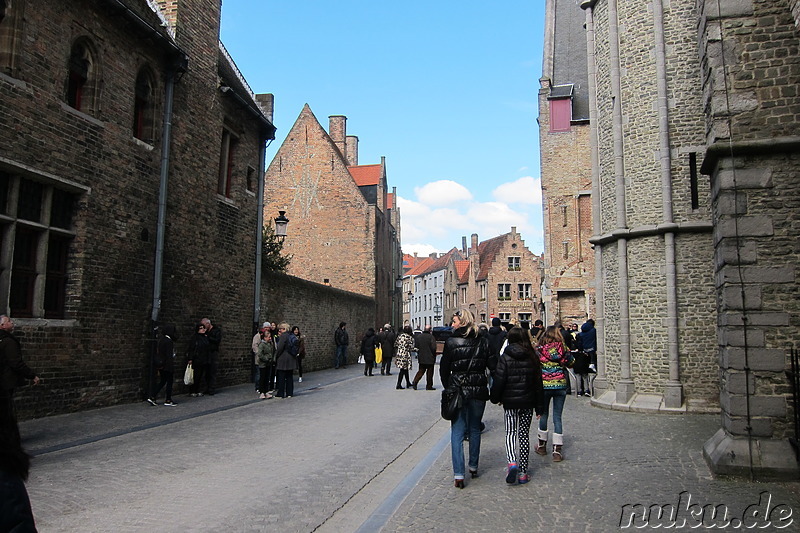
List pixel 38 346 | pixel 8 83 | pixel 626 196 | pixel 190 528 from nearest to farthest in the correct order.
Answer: pixel 190 528 → pixel 8 83 → pixel 38 346 → pixel 626 196

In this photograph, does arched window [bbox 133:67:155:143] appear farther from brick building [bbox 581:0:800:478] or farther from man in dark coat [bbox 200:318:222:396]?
brick building [bbox 581:0:800:478]

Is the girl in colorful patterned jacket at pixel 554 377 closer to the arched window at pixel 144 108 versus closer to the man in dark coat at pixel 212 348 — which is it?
the man in dark coat at pixel 212 348

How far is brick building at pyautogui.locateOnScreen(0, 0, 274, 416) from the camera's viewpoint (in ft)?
32.4

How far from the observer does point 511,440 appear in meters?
6.48

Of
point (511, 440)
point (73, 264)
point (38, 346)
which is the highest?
point (73, 264)

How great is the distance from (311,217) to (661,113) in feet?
89.5

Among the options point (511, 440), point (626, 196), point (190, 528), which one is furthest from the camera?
point (626, 196)

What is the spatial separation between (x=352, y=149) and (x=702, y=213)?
133ft

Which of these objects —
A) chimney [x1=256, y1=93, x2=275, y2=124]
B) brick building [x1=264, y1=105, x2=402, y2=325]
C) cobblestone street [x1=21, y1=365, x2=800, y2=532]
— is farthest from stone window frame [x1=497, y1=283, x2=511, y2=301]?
cobblestone street [x1=21, y1=365, x2=800, y2=532]

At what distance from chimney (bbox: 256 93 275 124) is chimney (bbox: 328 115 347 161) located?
1050 inches

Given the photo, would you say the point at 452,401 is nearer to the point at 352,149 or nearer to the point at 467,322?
the point at 467,322

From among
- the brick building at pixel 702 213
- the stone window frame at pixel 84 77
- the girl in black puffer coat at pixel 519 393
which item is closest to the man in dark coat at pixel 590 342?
the brick building at pixel 702 213

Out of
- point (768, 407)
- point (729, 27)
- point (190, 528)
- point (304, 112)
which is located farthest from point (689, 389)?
point (304, 112)

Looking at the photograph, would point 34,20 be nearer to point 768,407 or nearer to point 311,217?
point 768,407
